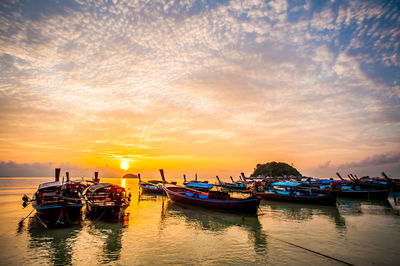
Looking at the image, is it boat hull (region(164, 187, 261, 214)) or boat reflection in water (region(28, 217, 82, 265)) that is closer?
boat reflection in water (region(28, 217, 82, 265))

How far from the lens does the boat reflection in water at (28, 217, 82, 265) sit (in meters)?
11.4

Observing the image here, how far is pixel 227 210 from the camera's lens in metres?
24.7

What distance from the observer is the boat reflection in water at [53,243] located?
11394mm

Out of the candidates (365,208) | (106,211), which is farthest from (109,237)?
(365,208)

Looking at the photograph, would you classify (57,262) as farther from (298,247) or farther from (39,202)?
(298,247)

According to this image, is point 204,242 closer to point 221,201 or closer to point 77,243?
point 77,243

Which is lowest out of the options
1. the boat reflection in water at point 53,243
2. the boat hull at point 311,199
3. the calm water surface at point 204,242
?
the boat hull at point 311,199

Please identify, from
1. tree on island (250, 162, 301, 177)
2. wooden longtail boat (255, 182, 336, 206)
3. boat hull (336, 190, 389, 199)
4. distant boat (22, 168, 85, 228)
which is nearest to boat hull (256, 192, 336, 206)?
wooden longtail boat (255, 182, 336, 206)

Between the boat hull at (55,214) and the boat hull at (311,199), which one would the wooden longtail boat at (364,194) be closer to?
the boat hull at (311,199)

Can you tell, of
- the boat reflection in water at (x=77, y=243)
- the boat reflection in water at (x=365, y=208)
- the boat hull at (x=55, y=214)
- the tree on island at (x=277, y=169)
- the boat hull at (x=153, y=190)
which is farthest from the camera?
the tree on island at (x=277, y=169)

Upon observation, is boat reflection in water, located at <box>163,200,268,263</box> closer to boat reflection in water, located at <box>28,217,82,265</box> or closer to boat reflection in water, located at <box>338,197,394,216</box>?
boat reflection in water, located at <box>28,217,82,265</box>

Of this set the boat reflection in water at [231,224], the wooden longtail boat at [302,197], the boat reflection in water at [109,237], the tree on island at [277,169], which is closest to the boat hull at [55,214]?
the boat reflection in water at [109,237]

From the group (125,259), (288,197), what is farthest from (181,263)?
(288,197)

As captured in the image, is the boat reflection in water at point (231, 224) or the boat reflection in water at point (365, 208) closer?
the boat reflection in water at point (231, 224)
